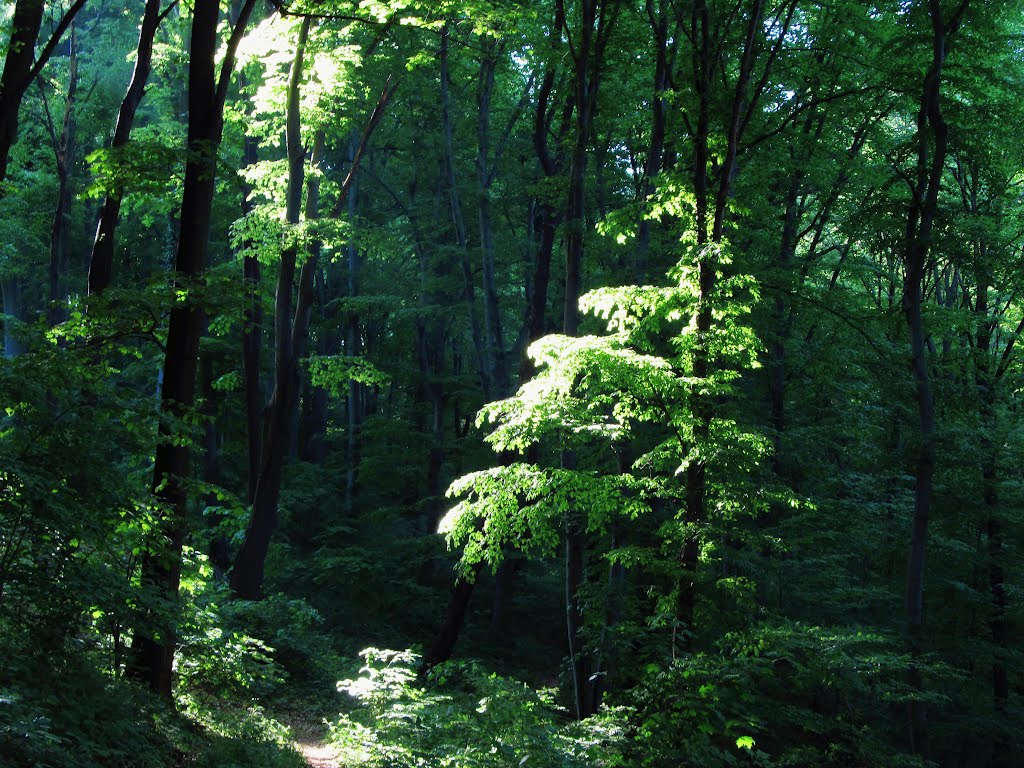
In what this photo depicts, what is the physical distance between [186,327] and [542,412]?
129 inches

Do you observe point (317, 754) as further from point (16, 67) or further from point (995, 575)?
point (995, 575)

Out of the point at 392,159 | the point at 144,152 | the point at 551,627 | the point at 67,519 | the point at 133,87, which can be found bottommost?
the point at 551,627

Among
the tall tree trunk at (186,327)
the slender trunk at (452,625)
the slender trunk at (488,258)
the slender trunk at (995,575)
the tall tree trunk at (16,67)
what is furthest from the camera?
the slender trunk at (488,258)

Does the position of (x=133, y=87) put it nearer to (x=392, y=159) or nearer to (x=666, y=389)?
(x=666, y=389)

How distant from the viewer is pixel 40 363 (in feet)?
18.2

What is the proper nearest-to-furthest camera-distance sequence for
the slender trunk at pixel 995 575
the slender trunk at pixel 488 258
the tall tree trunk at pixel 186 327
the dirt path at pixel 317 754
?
the tall tree trunk at pixel 186 327
the dirt path at pixel 317 754
the slender trunk at pixel 995 575
the slender trunk at pixel 488 258

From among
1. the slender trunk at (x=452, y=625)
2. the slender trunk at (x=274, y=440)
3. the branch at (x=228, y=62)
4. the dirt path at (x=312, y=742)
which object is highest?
the branch at (x=228, y=62)

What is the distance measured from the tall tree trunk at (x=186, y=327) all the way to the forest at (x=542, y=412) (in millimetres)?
38

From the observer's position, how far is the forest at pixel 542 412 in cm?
605

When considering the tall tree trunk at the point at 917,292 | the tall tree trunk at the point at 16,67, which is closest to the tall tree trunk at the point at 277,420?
the tall tree trunk at the point at 16,67

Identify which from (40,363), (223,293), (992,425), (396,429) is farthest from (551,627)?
(40,363)

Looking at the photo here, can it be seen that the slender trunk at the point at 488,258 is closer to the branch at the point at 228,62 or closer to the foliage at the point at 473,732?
the branch at the point at 228,62

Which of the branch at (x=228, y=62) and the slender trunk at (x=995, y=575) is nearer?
the branch at (x=228, y=62)

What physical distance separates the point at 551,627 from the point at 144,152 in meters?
13.9
